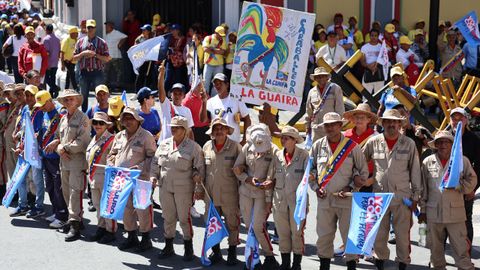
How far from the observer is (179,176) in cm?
1036

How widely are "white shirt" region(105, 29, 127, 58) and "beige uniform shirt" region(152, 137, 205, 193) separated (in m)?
11.6

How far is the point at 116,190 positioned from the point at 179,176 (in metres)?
0.81

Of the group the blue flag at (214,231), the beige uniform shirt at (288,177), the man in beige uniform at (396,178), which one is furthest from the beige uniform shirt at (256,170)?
the man in beige uniform at (396,178)

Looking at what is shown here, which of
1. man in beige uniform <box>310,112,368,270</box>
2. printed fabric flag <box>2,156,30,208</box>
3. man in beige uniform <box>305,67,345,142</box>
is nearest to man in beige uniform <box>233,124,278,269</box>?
man in beige uniform <box>310,112,368,270</box>

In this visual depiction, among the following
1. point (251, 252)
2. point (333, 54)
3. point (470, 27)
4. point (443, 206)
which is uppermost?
point (470, 27)

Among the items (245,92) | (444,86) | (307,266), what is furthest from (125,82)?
(307,266)

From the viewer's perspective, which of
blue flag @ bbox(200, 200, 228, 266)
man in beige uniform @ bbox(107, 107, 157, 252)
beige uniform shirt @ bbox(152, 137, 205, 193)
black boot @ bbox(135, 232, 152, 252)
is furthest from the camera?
black boot @ bbox(135, 232, 152, 252)

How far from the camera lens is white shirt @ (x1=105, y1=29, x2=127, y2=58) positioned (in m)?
21.6

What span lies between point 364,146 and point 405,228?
90cm

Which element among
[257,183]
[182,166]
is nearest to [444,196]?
[257,183]

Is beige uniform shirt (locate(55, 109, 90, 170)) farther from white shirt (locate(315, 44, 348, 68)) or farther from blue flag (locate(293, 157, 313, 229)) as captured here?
white shirt (locate(315, 44, 348, 68))

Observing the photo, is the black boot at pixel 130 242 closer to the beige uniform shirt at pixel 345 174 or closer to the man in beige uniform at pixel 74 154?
the man in beige uniform at pixel 74 154

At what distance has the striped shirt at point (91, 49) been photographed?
1806cm

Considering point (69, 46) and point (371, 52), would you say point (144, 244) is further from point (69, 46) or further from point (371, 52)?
point (69, 46)
